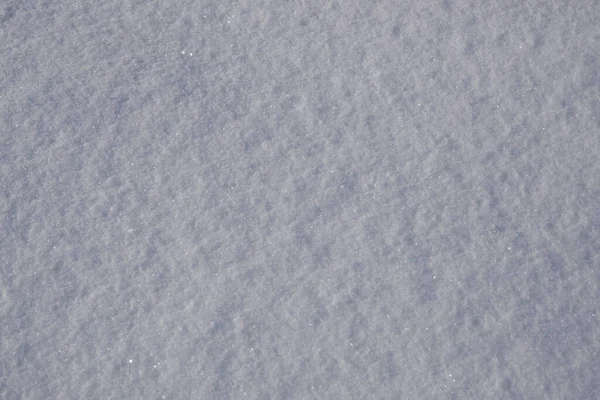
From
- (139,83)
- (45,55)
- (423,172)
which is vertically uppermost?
(45,55)

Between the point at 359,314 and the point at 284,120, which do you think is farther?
the point at 284,120

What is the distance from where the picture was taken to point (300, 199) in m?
2.00

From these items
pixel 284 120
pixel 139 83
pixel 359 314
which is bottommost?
pixel 359 314

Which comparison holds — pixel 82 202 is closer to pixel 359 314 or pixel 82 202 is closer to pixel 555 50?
pixel 359 314

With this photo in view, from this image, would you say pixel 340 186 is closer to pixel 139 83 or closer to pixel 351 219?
pixel 351 219

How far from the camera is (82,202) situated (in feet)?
6.59

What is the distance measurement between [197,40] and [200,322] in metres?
0.77

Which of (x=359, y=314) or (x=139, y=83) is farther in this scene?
(x=139, y=83)

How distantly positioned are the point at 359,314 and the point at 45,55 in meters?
1.10

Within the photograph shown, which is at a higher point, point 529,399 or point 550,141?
point 550,141

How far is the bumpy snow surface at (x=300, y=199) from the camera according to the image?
1909mm

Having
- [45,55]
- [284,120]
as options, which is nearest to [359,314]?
[284,120]

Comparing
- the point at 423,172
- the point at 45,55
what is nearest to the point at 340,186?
the point at 423,172

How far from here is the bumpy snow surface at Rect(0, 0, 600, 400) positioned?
6.26ft
